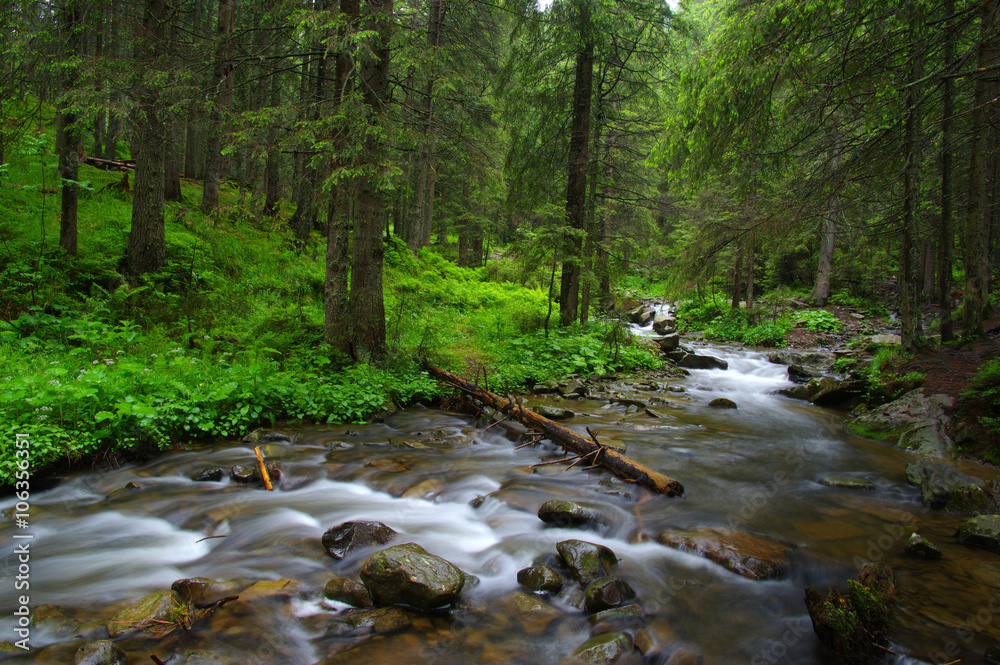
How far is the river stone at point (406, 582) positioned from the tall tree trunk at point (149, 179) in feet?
Result: 31.7

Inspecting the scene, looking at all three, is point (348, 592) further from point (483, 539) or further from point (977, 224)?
point (977, 224)

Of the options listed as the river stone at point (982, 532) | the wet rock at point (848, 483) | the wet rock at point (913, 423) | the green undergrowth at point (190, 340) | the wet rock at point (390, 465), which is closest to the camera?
the river stone at point (982, 532)

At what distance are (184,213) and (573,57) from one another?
462 inches

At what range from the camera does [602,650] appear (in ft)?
10.2

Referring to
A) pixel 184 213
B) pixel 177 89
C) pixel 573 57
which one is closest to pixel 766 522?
pixel 177 89

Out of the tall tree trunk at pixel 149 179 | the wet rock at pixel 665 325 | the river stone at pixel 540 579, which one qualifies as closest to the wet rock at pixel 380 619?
the river stone at pixel 540 579

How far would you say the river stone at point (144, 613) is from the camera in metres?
3.03

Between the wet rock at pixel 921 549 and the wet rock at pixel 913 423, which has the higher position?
the wet rock at pixel 913 423

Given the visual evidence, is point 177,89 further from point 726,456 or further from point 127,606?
point 726,456

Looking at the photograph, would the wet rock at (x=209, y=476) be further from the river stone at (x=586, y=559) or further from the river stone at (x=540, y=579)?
the river stone at (x=586, y=559)

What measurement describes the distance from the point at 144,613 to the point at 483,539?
8.65 feet

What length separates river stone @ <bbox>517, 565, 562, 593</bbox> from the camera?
12.3 ft

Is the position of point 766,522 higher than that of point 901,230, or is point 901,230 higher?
point 901,230

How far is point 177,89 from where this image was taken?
7.77 metres
